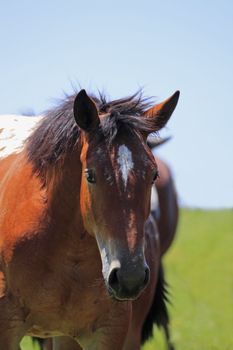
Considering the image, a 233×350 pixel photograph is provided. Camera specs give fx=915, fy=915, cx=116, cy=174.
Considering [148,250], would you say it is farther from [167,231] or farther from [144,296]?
[167,231]

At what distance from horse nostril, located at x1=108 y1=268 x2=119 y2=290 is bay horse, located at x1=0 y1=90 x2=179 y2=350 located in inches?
10.2

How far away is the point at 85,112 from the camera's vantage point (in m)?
4.98

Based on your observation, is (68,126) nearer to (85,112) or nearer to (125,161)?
(85,112)

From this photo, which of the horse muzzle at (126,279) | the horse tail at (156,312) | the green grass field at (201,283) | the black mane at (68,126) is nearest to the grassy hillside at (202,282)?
the green grass field at (201,283)

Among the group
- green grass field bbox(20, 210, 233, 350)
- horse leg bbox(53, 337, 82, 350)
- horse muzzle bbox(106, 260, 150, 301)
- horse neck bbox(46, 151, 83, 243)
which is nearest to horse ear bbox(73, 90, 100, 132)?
horse neck bbox(46, 151, 83, 243)

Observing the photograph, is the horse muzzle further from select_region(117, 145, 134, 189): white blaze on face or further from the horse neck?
the horse neck

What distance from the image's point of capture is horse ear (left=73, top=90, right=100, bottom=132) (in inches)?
194

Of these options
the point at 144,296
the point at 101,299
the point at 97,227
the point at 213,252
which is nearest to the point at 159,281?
the point at 144,296

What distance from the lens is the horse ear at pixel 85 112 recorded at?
494 cm

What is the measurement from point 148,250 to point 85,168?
7.14 feet

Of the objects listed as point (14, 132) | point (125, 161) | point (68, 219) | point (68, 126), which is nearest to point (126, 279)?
point (125, 161)

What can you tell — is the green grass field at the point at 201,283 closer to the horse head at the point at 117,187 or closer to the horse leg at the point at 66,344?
the horse leg at the point at 66,344

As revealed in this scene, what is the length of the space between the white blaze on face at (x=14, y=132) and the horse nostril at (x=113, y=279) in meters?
1.68

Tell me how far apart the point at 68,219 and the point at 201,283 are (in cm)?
1434
